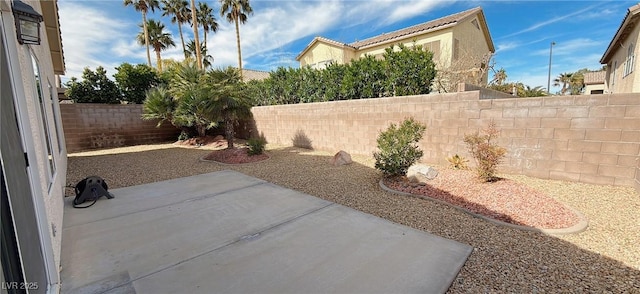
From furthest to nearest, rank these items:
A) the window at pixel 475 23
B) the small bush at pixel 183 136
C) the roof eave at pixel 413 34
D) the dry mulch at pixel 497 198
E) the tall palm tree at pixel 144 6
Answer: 1. the tall palm tree at pixel 144 6
2. the window at pixel 475 23
3. the roof eave at pixel 413 34
4. the small bush at pixel 183 136
5. the dry mulch at pixel 497 198

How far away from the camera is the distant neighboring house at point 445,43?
12583 mm

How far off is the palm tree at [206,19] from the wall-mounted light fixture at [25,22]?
87.8ft

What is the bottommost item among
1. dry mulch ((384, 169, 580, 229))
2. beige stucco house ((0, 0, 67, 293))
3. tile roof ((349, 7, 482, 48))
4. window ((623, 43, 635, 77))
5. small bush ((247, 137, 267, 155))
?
dry mulch ((384, 169, 580, 229))

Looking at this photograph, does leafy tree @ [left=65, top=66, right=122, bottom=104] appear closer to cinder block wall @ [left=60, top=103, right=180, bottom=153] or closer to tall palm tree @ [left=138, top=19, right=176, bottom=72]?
cinder block wall @ [left=60, top=103, right=180, bottom=153]

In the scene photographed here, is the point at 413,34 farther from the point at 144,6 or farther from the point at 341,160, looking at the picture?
the point at 144,6

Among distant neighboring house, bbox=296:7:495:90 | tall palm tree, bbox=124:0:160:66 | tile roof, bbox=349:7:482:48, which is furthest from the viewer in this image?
tall palm tree, bbox=124:0:160:66

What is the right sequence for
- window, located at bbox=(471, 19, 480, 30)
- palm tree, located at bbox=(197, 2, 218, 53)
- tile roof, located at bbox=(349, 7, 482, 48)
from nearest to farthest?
tile roof, located at bbox=(349, 7, 482, 48), window, located at bbox=(471, 19, 480, 30), palm tree, located at bbox=(197, 2, 218, 53)

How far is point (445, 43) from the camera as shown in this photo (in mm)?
14906

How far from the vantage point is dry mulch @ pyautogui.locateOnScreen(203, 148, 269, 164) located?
875 cm

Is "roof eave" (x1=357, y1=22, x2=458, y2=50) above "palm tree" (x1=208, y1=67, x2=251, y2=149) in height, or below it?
above

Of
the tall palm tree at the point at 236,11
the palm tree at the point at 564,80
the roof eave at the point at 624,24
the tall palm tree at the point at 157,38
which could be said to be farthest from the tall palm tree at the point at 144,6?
the palm tree at the point at 564,80

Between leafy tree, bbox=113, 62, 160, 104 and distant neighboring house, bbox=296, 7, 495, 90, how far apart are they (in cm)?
985

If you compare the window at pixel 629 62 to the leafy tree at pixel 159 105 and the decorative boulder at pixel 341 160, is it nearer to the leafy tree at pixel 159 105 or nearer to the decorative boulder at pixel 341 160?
the decorative boulder at pixel 341 160

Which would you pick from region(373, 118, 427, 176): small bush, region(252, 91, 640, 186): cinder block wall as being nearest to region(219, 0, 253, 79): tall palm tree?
region(252, 91, 640, 186): cinder block wall
